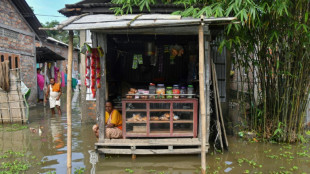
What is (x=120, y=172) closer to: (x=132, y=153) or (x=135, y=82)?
(x=132, y=153)

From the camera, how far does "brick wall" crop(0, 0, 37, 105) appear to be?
10.3 m

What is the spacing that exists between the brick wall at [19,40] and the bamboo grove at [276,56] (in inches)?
259

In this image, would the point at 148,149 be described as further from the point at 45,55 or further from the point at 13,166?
the point at 45,55

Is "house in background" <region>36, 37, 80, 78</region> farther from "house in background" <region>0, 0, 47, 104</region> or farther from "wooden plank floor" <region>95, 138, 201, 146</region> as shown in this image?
"wooden plank floor" <region>95, 138, 201, 146</region>

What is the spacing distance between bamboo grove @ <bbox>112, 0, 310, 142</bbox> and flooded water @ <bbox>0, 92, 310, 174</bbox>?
59 centimetres

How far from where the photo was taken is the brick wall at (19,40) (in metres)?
10.3

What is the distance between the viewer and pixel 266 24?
5.27 metres

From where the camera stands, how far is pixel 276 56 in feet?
19.2

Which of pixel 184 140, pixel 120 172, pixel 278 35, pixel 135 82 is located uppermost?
pixel 278 35

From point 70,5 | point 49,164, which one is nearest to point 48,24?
point 70,5

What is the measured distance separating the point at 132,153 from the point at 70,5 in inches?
172

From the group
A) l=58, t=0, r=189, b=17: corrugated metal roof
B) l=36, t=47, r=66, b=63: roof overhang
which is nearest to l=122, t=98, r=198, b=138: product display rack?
l=58, t=0, r=189, b=17: corrugated metal roof

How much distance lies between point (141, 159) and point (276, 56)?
3861 mm

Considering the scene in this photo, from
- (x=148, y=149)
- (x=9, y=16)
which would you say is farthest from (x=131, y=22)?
(x=9, y=16)
